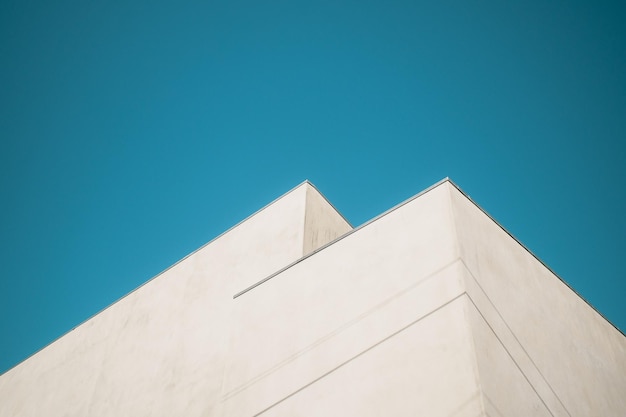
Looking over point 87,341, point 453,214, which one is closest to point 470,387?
point 453,214

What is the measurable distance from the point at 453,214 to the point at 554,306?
6.33ft

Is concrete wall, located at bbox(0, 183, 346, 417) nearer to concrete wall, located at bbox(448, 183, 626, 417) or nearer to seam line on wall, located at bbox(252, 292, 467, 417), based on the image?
seam line on wall, located at bbox(252, 292, 467, 417)

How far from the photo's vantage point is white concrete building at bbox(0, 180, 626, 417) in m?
4.87

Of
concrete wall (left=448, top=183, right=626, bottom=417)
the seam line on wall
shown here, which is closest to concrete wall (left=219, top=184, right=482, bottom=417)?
the seam line on wall

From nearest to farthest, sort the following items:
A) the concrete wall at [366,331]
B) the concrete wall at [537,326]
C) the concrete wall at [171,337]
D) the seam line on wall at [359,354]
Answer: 1. the concrete wall at [366,331]
2. the seam line on wall at [359,354]
3. the concrete wall at [537,326]
4. the concrete wall at [171,337]

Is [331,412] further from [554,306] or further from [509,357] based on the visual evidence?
[554,306]

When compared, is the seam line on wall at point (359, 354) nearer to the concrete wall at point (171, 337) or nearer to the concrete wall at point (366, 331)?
the concrete wall at point (366, 331)

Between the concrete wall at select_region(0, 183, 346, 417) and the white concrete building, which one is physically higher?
the concrete wall at select_region(0, 183, 346, 417)

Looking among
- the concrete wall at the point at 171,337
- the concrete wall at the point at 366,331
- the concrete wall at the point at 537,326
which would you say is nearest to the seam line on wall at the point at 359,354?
the concrete wall at the point at 366,331

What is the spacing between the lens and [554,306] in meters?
6.57

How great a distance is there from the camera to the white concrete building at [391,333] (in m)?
4.87

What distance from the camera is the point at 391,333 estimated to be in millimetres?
5301

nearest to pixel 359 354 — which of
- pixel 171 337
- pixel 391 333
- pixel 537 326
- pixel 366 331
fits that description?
pixel 366 331

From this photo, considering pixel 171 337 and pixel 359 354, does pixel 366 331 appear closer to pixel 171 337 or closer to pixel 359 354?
pixel 359 354
